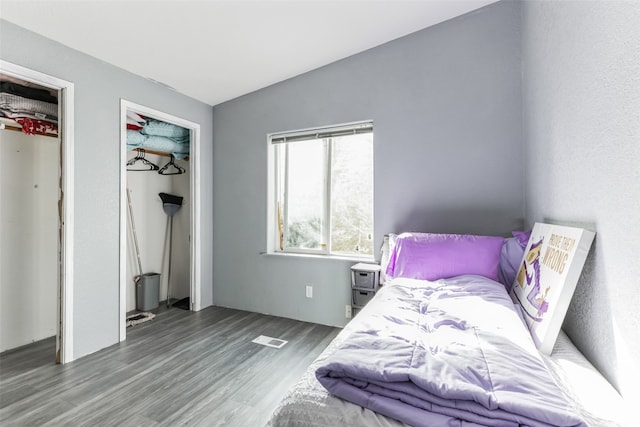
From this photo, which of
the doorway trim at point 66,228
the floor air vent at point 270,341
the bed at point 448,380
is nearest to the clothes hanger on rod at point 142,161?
the doorway trim at point 66,228

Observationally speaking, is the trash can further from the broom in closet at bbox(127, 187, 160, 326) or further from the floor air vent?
the floor air vent

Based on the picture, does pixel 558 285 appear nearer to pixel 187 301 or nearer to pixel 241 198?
pixel 241 198

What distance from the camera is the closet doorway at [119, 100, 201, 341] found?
10.6ft

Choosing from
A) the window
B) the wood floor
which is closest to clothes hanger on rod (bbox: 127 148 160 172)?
the window

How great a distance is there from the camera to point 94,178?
245cm

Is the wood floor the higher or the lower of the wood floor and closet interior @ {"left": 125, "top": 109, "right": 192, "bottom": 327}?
the lower

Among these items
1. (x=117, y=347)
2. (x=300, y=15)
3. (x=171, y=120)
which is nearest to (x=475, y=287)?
(x=300, y=15)

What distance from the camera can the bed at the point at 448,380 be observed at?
0.71 metres

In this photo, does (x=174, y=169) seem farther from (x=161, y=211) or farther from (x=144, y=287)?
(x=144, y=287)

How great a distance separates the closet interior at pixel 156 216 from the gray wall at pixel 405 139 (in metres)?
0.75

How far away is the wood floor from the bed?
3.53ft

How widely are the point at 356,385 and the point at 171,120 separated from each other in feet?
10.5

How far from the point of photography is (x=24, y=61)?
2.04 m

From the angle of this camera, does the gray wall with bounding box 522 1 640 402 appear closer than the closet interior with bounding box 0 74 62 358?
Yes
